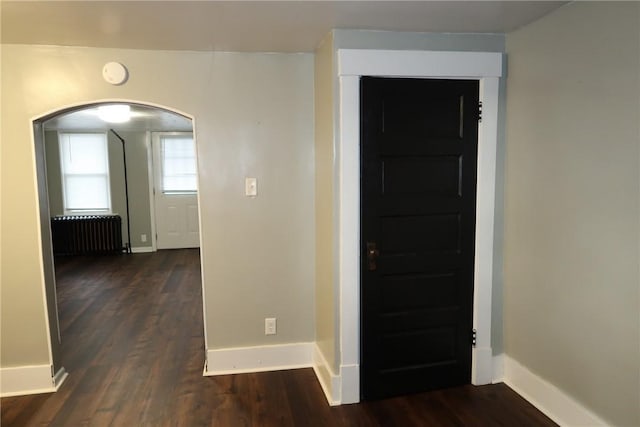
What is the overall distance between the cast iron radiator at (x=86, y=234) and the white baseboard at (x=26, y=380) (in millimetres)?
4703

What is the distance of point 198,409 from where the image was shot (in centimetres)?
257

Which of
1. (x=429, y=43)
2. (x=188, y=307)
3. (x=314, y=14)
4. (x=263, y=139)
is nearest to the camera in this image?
(x=314, y=14)

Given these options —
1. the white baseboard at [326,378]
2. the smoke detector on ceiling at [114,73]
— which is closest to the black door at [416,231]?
the white baseboard at [326,378]

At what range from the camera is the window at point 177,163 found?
7.46 meters

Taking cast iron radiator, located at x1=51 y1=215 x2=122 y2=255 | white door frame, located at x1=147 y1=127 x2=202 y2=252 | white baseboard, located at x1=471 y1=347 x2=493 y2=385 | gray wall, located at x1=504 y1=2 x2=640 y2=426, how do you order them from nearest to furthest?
gray wall, located at x1=504 y1=2 x2=640 y2=426, white baseboard, located at x1=471 y1=347 x2=493 y2=385, cast iron radiator, located at x1=51 y1=215 x2=122 y2=255, white door frame, located at x1=147 y1=127 x2=202 y2=252

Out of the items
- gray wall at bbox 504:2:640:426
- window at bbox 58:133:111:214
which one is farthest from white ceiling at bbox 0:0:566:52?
window at bbox 58:133:111:214

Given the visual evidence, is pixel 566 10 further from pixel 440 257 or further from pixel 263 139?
pixel 263 139

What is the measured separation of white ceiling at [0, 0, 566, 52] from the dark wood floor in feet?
7.17

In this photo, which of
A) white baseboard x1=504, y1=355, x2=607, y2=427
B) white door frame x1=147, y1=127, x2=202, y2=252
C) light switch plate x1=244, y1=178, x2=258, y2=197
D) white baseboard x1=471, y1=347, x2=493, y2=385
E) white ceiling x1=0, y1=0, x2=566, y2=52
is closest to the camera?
white ceiling x1=0, y1=0, x2=566, y2=52

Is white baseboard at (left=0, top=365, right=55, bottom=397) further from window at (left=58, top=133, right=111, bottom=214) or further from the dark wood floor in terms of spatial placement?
window at (left=58, top=133, right=111, bottom=214)

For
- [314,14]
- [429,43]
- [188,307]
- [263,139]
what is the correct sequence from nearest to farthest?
[314,14], [429,43], [263,139], [188,307]

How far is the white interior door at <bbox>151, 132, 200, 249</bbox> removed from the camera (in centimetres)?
745

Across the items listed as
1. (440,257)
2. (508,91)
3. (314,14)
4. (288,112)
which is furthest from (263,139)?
(508,91)

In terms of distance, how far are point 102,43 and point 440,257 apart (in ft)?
8.02
